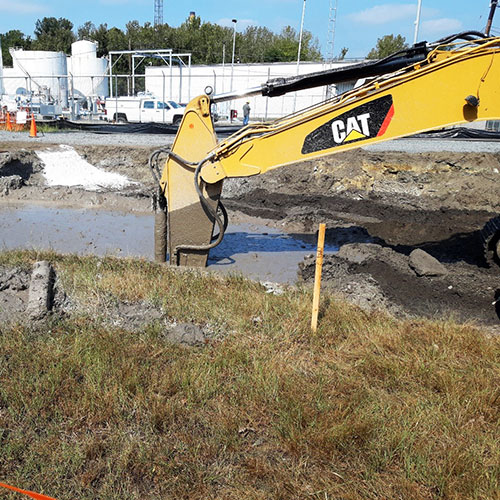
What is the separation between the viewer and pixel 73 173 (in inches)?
528

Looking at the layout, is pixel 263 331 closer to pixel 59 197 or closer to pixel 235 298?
pixel 235 298

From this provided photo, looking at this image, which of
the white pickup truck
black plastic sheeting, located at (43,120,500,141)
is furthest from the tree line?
black plastic sheeting, located at (43,120,500,141)

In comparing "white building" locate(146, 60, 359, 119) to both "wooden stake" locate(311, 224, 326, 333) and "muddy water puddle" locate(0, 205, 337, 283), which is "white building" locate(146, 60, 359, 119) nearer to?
"muddy water puddle" locate(0, 205, 337, 283)

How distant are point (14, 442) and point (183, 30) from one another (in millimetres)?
78513

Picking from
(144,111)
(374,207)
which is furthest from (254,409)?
(144,111)

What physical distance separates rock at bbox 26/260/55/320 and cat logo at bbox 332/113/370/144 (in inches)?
143

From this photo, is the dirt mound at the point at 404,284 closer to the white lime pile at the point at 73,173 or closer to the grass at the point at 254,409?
Answer: the grass at the point at 254,409

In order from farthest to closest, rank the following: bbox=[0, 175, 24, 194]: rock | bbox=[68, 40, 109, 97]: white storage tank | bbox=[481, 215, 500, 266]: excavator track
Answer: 1. bbox=[68, 40, 109, 97]: white storage tank
2. bbox=[0, 175, 24, 194]: rock
3. bbox=[481, 215, 500, 266]: excavator track

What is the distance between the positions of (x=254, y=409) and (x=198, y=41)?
74.6 metres

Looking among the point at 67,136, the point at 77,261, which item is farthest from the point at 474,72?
the point at 67,136

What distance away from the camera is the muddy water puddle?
24.5ft

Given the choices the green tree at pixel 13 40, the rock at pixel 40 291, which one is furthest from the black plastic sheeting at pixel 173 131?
the green tree at pixel 13 40

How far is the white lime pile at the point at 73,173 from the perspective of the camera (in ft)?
41.9

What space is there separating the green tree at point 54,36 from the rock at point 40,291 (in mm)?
72736
